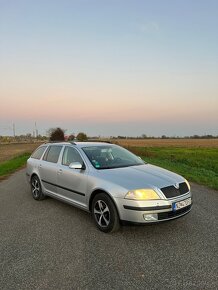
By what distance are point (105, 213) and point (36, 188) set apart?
10.6ft

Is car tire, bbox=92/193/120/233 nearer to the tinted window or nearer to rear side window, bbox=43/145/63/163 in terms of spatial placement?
the tinted window

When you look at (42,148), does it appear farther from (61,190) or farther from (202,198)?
(202,198)

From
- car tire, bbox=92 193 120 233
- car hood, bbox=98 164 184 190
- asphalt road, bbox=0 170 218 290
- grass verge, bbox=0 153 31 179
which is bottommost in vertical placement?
asphalt road, bbox=0 170 218 290

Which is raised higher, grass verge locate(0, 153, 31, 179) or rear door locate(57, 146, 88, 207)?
rear door locate(57, 146, 88, 207)

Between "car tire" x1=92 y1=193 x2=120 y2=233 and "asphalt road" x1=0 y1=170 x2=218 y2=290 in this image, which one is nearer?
"asphalt road" x1=0 y1=170 x2=218 y2=290

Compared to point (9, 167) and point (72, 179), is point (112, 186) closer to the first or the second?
point (72, 179)

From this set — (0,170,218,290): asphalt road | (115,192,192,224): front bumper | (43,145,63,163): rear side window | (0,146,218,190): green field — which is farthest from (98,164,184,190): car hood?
(0,146,218,190): green field

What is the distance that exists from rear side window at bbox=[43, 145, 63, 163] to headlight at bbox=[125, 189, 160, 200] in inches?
107

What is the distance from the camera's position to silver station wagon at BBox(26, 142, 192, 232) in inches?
180

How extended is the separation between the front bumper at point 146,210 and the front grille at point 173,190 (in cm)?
10

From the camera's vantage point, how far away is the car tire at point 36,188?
24.5 ft

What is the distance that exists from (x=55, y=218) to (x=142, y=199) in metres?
2.24

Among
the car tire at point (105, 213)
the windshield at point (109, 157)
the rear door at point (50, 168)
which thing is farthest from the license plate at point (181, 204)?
the rear door at point (50, 168)

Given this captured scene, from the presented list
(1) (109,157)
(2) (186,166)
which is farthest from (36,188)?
(2) (186,166)
